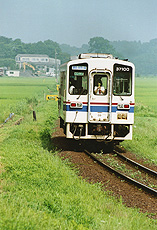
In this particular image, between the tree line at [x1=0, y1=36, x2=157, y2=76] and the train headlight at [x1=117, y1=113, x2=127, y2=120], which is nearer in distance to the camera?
the train headlight at [x1=117, y1=113, x2=127, y2=120]

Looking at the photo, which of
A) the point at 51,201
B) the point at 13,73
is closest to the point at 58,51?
the point at 13,73

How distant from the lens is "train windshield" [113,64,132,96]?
490 inches

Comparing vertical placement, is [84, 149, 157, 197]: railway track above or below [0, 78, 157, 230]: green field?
below

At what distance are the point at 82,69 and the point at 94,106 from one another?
1329 mm

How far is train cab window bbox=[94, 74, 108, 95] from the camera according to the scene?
1240 cm

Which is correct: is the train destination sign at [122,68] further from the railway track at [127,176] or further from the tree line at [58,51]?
the tree line at [58,51]

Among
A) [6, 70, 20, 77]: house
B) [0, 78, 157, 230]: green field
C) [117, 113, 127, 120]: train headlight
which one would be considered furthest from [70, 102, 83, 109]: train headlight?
[6, 70, 20, 77]: house

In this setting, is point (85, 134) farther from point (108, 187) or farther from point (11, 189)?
point (11, 189)

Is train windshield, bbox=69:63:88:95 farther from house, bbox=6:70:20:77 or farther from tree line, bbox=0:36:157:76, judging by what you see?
tree line, bbox=0:36:157:76

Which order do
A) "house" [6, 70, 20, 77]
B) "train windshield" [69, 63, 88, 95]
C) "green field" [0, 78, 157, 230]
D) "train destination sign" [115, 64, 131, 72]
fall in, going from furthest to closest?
1. "house" [6, 70, 20, 77]
2. "train destination sign" [115, 64, 131, 72]
3. "train windshield" [69, 63, 88, 95]
4. "green field" [0, 78, 157, 230]

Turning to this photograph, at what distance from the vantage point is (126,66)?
12469 millimetres

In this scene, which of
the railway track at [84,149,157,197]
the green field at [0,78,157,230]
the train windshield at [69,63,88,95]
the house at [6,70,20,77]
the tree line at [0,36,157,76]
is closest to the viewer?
the green field at [0,78,157,230]

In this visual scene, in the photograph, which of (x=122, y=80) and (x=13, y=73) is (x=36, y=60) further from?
(x=122, y=80)

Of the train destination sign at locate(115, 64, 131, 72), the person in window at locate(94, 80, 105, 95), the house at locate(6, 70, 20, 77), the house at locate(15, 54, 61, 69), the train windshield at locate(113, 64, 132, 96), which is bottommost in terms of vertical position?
the person in window at locate(94, 80, 105, 95)
